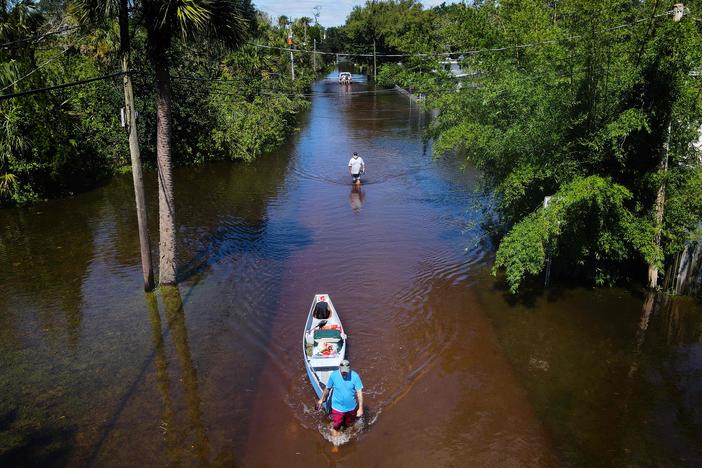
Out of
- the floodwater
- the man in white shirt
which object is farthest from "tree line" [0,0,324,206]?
the man in white shirt

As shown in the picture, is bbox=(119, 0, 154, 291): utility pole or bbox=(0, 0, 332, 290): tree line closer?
bbox=(119, 0, 154, 291): utility pole

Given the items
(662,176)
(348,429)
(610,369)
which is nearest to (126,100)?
(348,429)

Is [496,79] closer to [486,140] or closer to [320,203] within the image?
[486,140]

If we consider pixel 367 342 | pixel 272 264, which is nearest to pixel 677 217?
pixel 367 342

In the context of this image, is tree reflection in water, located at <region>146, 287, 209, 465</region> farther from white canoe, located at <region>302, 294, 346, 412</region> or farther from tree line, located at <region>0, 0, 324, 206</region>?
tree line, located at <region>0, 0, 324, 206</region>

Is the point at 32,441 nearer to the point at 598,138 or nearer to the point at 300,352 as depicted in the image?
the point at 300,352

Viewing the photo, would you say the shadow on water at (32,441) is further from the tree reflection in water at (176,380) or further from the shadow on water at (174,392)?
the tree reflection in water at (176,380)
